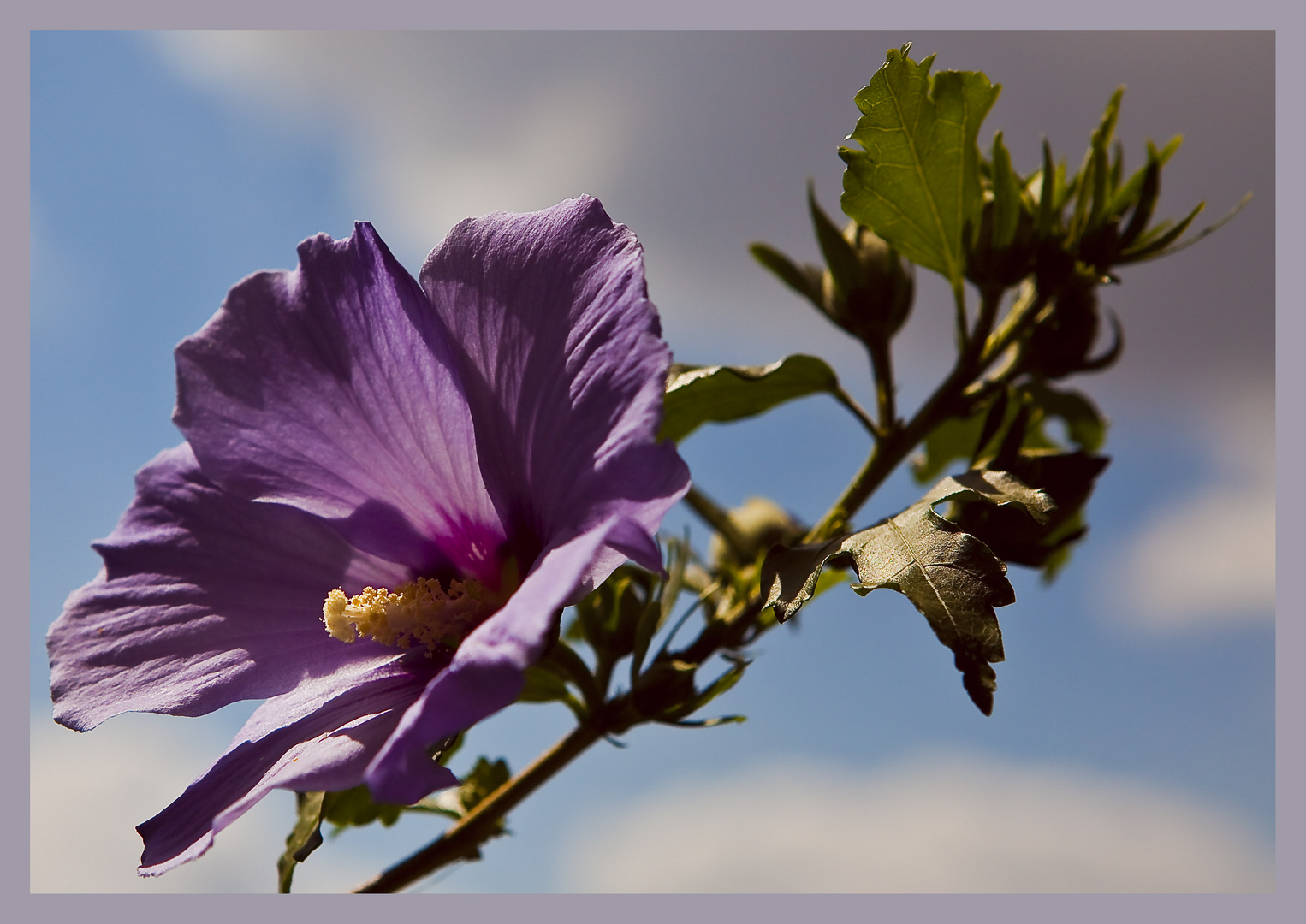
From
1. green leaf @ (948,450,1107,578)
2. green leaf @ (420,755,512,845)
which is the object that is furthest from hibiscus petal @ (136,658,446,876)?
green leaf @ (948,450,1107,578)

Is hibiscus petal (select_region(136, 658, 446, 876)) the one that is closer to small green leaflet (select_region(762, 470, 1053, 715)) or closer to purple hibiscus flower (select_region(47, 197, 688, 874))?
purple hibiscus flower (select_region(47, 197, 688, 874))

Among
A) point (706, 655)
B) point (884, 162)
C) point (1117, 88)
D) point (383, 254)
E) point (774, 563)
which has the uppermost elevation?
point (1117, 88)

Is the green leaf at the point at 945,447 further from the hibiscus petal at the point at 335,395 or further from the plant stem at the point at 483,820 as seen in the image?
the hibiscus petal at the point at 335,395

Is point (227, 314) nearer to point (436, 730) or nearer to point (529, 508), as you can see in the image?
point (529, 508)

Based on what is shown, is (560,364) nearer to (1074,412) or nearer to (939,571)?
(939,571)

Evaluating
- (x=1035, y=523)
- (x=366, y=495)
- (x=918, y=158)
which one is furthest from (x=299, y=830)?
(x=918, y=158)

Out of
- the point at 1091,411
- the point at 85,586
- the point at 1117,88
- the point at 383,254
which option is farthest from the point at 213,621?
the point at 1091,411

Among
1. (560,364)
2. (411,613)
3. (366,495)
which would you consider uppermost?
(560,364)

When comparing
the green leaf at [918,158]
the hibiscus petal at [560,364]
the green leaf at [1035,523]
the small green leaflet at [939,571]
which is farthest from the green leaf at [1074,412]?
the hibiscus petal at [560,364]
